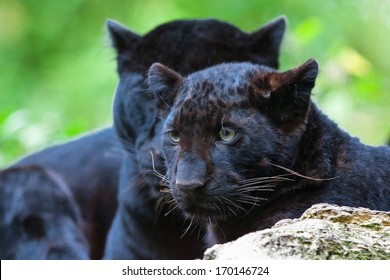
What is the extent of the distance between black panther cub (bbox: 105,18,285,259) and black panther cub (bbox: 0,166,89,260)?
26 centimetres

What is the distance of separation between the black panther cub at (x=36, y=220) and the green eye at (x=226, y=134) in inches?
44.5

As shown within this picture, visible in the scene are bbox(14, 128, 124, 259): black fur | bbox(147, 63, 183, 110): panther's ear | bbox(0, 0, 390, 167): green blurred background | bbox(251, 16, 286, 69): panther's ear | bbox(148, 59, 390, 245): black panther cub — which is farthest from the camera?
bbox(0, 0, 390, 167): green blurred background

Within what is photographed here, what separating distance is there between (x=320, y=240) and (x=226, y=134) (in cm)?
50

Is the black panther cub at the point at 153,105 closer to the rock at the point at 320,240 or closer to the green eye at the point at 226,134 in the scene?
the green eye at the point at 226,134

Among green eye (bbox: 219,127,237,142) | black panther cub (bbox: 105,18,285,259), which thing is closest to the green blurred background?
black panther cub (bbox: 105,18,285,259)

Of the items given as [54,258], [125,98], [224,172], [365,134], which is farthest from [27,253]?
[365,134]

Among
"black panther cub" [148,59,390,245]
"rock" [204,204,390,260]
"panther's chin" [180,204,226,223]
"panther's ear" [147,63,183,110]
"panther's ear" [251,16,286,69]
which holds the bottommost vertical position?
"rock" [204,204,390,260]

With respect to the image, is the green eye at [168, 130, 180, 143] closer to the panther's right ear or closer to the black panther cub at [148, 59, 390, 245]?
the black panther cub at [148, 59, 390, 245]

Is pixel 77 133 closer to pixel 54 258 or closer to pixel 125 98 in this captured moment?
pixel 125 98

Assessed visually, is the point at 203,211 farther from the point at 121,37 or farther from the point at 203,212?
the point at 121,37

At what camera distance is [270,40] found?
3.82m

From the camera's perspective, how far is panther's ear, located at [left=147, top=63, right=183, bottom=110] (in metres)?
2.91

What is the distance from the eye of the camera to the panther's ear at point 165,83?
2.91m

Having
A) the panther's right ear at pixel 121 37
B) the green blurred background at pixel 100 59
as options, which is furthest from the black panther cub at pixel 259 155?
the green blurred background at pixel 100 59
